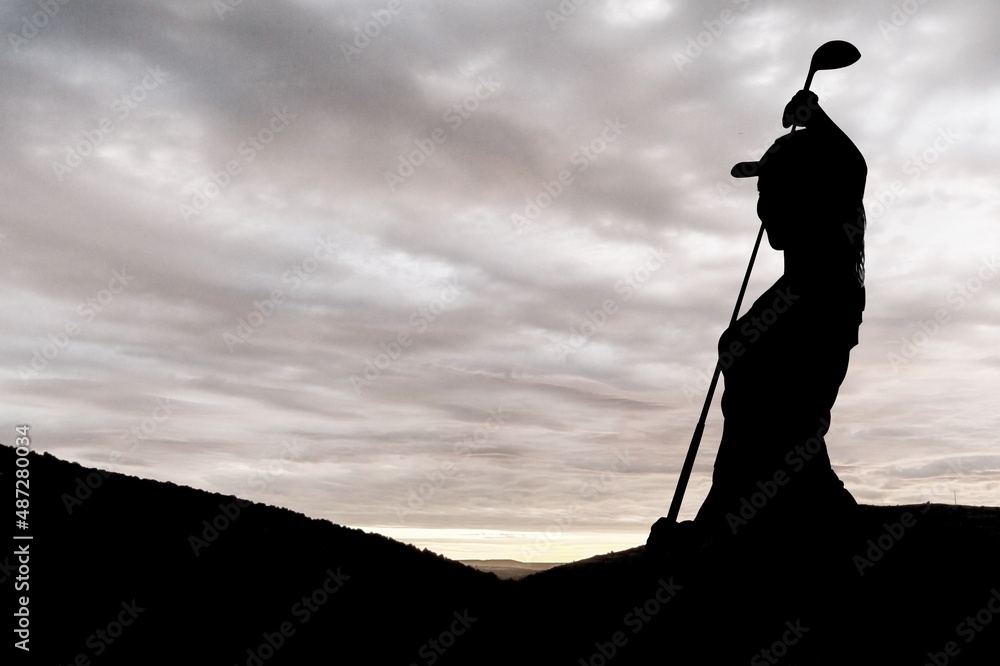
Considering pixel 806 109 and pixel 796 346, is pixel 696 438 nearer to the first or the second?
pixel 796 346

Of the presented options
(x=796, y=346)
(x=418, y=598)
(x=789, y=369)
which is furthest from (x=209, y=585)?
(x=796, y=346)

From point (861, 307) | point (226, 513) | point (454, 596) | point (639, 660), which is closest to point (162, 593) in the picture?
Result: point (226, 513)

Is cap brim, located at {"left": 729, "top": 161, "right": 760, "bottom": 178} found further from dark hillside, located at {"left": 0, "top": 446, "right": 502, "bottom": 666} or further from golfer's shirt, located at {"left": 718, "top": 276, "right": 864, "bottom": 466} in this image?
dark hillside, located at {"left": 0, "top": 446, "right": 502, "bottom": 666}

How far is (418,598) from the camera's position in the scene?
411 inches

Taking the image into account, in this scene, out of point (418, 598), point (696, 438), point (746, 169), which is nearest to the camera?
point (696, 438)

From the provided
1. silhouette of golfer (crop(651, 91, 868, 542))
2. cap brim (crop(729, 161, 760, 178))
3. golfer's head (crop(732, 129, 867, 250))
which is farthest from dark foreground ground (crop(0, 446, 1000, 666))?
cap brim (crop(729, 161, 760, 178))

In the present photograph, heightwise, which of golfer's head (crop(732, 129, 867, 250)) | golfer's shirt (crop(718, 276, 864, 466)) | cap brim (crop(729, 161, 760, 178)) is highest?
cap brim (crop(729, 161, 760, 178))

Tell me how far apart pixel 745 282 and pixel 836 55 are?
8.18 feet

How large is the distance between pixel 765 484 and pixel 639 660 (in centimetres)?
212

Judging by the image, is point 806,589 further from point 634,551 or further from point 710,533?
point 634,551

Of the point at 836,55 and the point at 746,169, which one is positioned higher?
the point at 836,55

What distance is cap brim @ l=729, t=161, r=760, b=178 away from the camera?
930 centimetres

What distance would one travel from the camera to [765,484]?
821 centimetres

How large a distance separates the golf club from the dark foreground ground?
2.18ft
